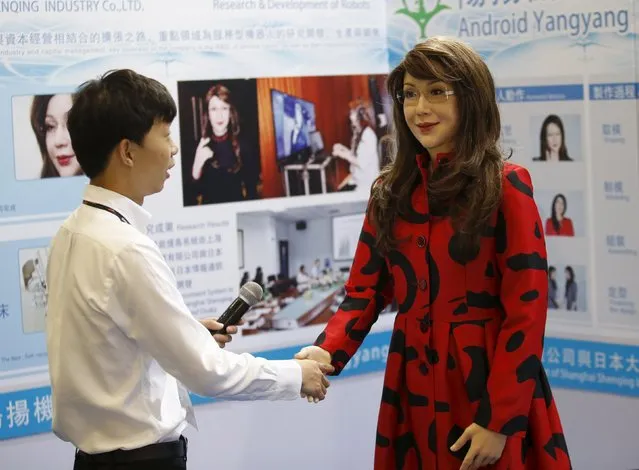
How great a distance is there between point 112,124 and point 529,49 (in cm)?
222

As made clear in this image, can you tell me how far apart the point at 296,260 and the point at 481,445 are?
1787mm

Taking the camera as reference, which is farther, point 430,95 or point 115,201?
point 430,95

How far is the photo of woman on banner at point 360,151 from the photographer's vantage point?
13.8ft

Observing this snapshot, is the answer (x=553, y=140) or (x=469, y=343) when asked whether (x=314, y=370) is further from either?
(x=553, y=140)

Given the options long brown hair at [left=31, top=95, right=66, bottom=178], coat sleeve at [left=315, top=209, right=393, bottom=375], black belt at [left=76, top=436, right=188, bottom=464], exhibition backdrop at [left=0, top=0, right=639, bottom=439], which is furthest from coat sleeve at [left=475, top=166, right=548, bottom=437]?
long brown hair at [left=31, top=95, right=66, bottom=178]

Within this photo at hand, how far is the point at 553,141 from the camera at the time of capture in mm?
3951

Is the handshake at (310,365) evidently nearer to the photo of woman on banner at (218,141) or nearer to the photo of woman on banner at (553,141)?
the photo of woman on banner at (218,141)

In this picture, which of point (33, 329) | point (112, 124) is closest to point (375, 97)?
point (33, 329)

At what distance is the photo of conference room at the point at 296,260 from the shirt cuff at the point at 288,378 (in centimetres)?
141

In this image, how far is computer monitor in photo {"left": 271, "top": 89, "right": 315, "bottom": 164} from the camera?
4.02 metres

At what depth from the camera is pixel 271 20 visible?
13.0ft

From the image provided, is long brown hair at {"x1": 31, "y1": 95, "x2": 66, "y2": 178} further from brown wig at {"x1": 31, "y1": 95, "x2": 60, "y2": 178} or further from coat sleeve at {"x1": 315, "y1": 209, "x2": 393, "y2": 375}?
coat sleeve at {"x1": 315, "y1": 209, "x2": 393, "y2": 375}

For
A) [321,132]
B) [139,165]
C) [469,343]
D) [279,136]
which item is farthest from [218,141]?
[469,343]

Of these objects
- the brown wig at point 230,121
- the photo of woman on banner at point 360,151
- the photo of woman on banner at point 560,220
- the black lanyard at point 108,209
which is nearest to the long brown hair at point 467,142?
the black lanyard at point 108,209
